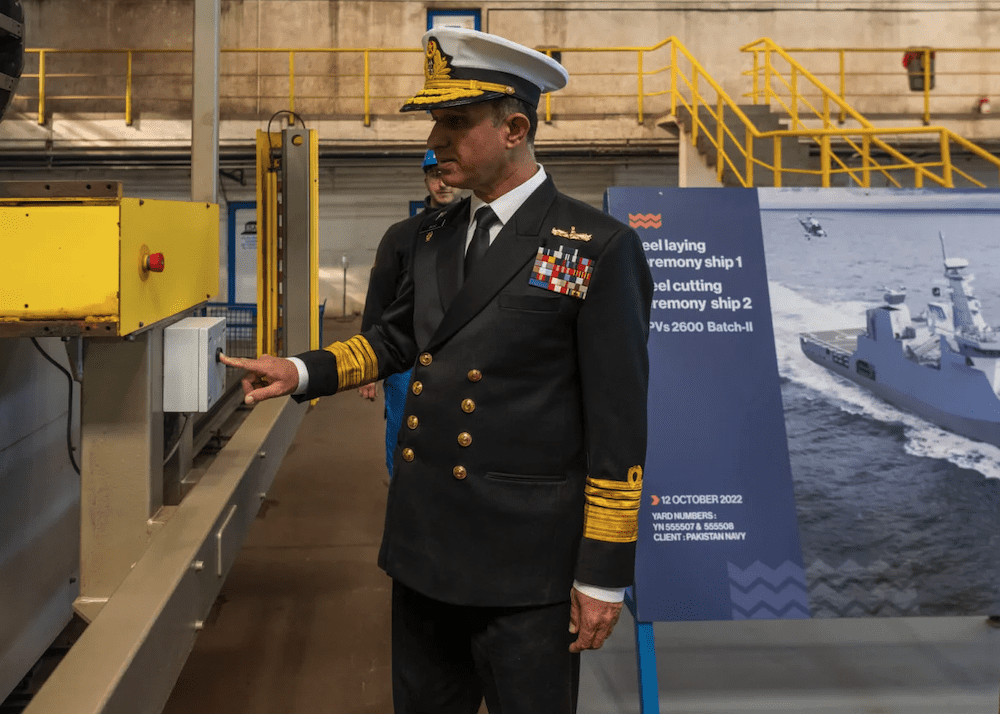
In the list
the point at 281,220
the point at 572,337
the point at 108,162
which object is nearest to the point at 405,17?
the point at 108,162

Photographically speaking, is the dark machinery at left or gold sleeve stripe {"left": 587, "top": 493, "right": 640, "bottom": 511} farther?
the dark machinery at left

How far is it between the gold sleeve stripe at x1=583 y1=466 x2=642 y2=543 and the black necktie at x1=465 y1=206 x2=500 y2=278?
17.4 inches

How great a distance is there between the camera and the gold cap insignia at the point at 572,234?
150 cm

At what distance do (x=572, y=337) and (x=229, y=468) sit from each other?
2089mm

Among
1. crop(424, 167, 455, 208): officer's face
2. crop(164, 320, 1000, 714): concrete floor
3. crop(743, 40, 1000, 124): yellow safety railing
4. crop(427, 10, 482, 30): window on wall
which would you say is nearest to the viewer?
crop(164, 320, 1000, 714): concrete floor

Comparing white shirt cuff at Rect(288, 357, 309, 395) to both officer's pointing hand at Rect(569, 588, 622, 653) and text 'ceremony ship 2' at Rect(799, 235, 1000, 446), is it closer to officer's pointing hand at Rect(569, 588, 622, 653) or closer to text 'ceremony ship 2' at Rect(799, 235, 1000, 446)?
officer's pointing hand at Rect(569, 588, 622, 653)

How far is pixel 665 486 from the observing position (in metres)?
2.45

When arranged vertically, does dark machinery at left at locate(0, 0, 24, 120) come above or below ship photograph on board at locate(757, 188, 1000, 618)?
above

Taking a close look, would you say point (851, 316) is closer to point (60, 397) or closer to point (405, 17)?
point (60, 397)

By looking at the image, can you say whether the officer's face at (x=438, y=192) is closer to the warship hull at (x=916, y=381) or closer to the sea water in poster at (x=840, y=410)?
the sea water in poster at (x=840, y=410)

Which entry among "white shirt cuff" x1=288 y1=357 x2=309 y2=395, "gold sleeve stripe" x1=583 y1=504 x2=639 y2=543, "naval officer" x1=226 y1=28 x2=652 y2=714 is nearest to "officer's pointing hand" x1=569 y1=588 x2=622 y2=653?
"naval officer" x1=226 y1=28 x2=652 y2=714

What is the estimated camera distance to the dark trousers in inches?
59.2

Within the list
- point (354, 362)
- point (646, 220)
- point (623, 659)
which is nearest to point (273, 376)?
point (354, 362)

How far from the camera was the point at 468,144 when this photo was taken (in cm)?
150
